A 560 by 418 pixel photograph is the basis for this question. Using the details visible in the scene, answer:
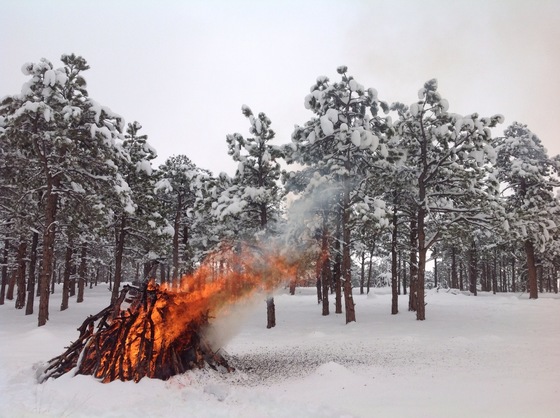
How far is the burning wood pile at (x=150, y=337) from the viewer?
845 centimetres

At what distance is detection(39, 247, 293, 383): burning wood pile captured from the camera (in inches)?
333

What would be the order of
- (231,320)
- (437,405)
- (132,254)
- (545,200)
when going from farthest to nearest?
1. (132,254)
2. (545,200)
3. (231,320)
4. (437,405)

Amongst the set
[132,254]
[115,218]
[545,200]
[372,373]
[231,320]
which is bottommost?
[372,373]

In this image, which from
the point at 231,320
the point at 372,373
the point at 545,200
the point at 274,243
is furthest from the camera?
the point at 545,200

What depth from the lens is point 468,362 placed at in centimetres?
1079

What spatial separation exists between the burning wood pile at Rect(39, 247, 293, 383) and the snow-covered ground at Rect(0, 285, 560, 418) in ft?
1.49

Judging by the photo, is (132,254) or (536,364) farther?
(132,254)

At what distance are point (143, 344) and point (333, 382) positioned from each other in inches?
168

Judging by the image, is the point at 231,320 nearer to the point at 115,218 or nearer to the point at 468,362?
the point at 468,362

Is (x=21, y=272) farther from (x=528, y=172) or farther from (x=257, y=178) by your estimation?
(x=528, y=172)

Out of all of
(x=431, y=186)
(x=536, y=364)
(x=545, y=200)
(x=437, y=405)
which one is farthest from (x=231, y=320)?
(x=545, y=200)

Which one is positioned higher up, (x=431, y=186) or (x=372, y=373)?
(x=431, y=186)

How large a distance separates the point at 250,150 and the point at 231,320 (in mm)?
11437

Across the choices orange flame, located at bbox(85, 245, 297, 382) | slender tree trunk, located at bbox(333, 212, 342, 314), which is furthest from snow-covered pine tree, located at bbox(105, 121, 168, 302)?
orange flame, located at bbox(85, 245, 297, 382)
